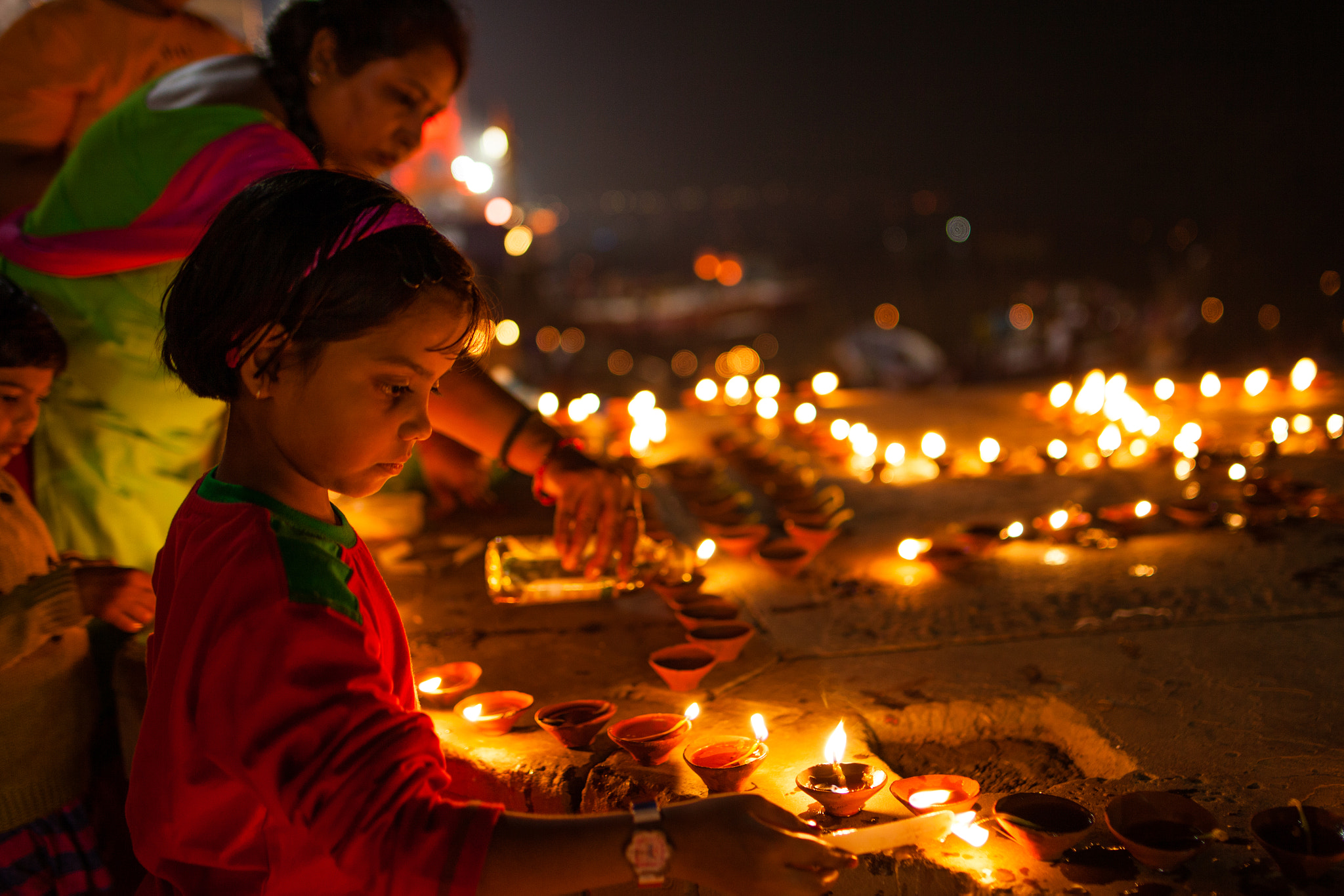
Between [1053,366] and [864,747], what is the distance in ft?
30.6

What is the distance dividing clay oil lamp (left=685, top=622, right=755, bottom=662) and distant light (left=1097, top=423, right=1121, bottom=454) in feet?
10.2

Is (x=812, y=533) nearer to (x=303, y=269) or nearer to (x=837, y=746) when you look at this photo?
(x=837, y=746)

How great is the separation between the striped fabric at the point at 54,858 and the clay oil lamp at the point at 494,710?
95 centimetres

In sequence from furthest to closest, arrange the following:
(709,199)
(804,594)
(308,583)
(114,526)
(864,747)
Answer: (709,199)
(804,594)
(114,526)
(864,747)
(308,583)

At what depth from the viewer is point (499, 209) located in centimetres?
1711

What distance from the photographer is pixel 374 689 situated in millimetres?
1178

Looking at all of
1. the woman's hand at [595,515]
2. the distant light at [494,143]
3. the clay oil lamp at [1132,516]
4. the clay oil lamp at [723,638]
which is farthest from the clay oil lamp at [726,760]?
the distant light at [494,143]

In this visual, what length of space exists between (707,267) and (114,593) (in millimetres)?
34607

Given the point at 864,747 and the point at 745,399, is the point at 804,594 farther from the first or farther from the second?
the point at 745,399

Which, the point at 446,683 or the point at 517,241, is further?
the point at 517,241

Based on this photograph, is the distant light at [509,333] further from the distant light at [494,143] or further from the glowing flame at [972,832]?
the glowing flame at [972,832]

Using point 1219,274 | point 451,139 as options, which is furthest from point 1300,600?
point 451,139

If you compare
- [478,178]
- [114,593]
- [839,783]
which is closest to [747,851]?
[839,783]

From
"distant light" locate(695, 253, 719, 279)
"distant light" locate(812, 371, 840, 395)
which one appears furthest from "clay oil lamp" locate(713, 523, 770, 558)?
"distant light" locate(695, 253, 719, 279)
